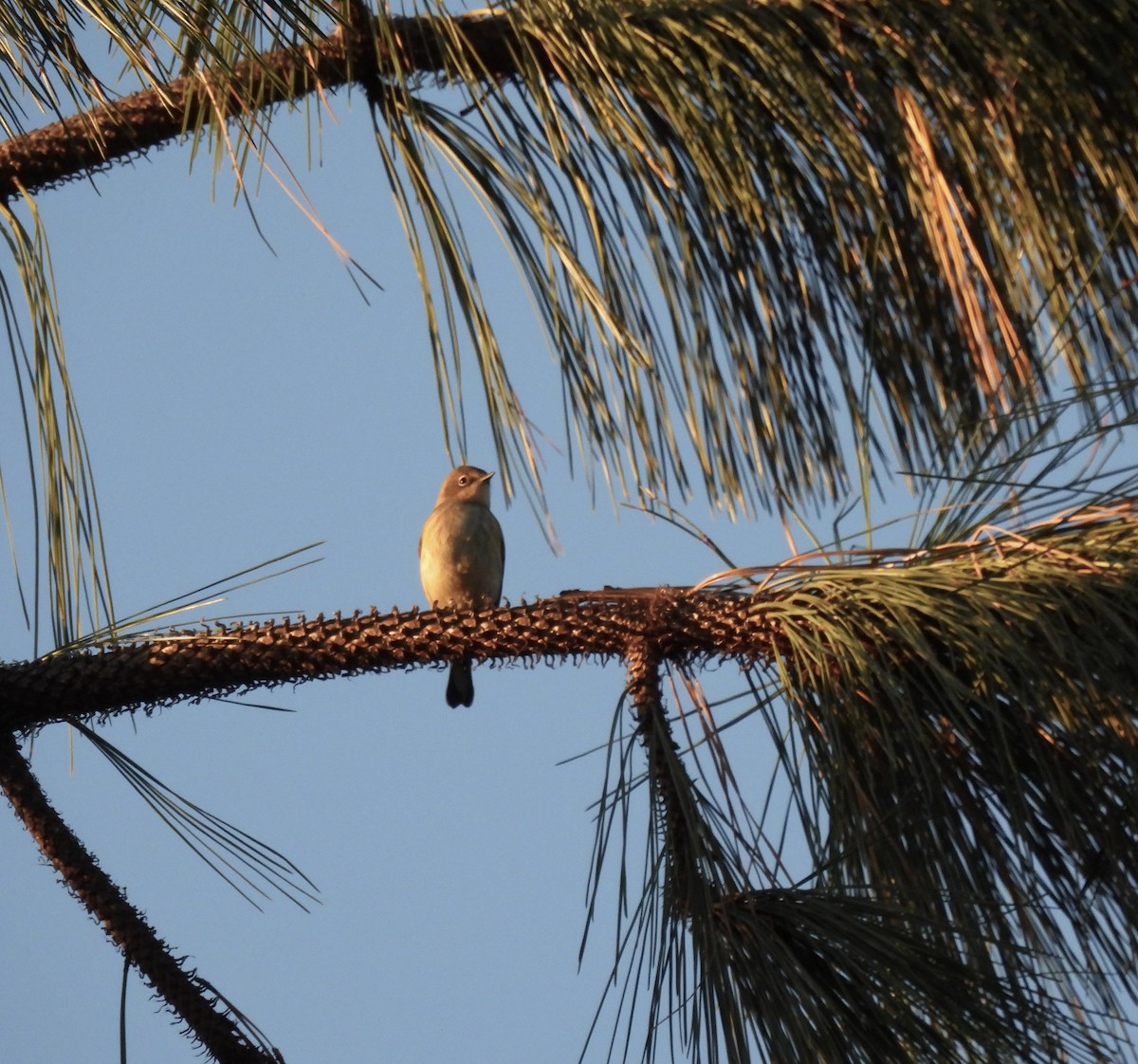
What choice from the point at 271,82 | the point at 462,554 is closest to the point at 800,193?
the point at 271,82

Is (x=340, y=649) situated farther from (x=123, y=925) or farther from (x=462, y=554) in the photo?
(x=462, y=554)

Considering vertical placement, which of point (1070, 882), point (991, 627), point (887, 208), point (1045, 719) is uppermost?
point (887, 208)

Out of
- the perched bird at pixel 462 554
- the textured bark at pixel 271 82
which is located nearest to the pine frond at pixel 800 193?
the textured bark at pixel 271 82

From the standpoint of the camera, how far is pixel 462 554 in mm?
5758

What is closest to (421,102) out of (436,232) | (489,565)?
(436,232)

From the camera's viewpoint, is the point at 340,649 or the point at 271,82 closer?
the point at 340,649

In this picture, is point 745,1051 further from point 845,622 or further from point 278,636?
point 278,636

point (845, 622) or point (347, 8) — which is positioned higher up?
point (347, 8)

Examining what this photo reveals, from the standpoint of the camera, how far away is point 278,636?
83.3 inches

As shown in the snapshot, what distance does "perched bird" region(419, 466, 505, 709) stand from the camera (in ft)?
18.9

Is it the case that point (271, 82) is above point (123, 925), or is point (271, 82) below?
above

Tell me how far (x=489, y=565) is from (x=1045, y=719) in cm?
423

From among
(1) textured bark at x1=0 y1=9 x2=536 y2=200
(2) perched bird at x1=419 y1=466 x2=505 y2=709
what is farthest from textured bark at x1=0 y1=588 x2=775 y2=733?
(2) perched bird at x1=419 y1=466 x2=505 y2=709

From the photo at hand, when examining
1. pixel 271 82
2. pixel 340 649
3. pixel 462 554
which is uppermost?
pixel 462 554
